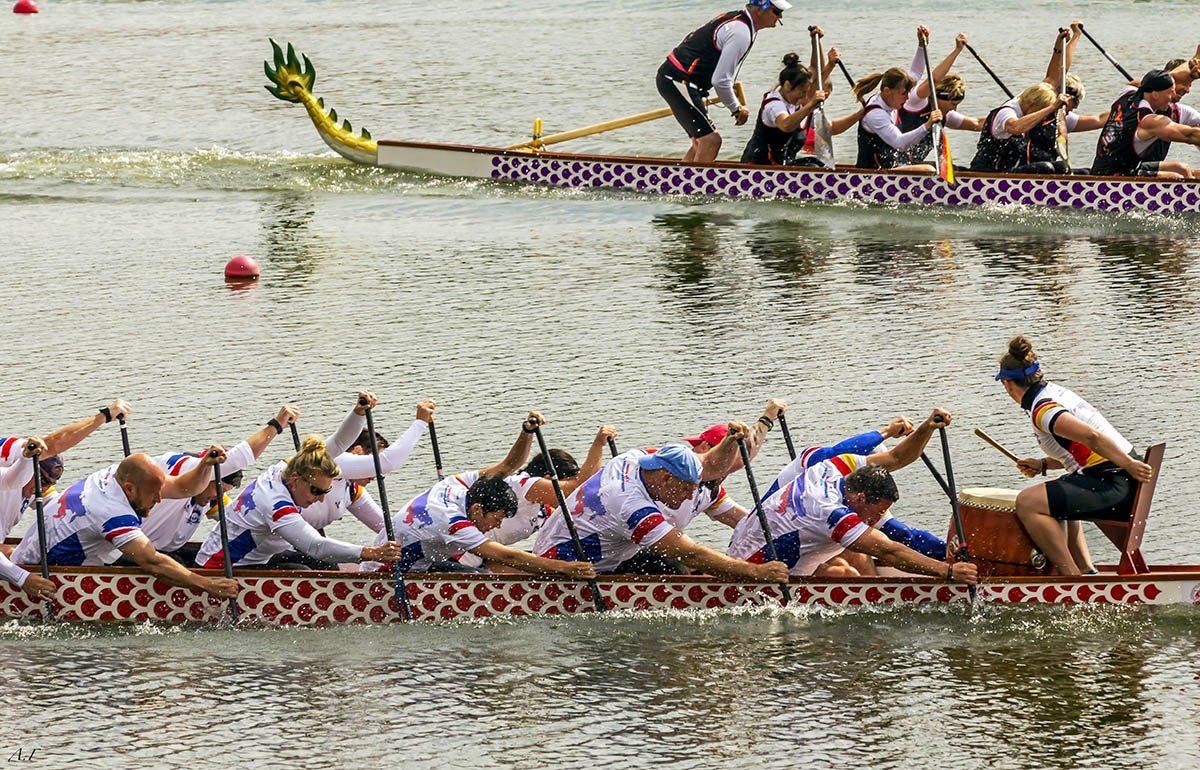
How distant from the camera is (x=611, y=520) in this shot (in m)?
10.8

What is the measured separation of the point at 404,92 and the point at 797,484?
70.0ft

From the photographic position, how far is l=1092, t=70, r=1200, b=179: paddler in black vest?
63.8 feet

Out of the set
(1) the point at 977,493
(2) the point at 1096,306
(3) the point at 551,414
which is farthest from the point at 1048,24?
(1) the point at 977,493

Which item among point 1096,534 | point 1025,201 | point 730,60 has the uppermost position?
point 730,60

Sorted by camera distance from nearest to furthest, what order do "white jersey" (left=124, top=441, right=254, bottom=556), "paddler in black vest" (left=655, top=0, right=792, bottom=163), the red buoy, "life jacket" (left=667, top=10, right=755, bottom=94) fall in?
"white jersey" (left=124, top=441, right=254, bottom=556) < the red buoy < "paddler in black vest" (left=655, top=0, right=792, bottom=163) < "life jacket" (left=667, top=10, right=755, bottom=94)

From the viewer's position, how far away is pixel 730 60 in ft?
69.6

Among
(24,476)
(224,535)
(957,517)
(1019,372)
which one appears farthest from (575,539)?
(24,476)

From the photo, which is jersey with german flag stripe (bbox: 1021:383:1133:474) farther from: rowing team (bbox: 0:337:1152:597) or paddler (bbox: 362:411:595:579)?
paddler (bbox: 362:411:595:579)

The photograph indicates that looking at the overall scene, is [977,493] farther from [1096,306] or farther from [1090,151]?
[1090,151]

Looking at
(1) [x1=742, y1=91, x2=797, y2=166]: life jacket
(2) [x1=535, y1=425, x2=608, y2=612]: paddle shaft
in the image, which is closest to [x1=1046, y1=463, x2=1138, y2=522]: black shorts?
(2) [x1=535, y1=425, x2=608, y2=612]: paddle shaft

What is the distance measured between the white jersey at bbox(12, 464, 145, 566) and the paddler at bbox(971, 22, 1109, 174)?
12.0 metres

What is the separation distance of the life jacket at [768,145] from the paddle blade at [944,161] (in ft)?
5.73

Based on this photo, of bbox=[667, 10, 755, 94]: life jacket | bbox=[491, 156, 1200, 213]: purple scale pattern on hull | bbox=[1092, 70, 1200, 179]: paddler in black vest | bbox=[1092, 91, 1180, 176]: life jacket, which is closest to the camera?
bbox=[1092, 70, 1200, 179]: paddler in black vest

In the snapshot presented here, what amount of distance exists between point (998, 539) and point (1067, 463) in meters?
0.61
